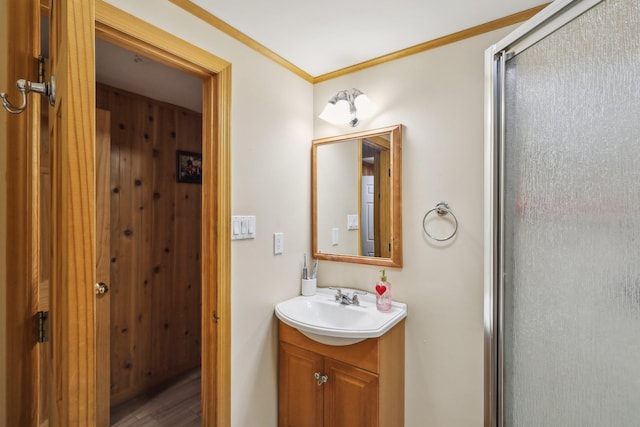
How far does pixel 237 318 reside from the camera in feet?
4.94

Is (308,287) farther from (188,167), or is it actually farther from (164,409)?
(188,167)

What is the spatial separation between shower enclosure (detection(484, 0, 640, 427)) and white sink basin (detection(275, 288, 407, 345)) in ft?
1.49

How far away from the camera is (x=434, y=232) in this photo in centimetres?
156

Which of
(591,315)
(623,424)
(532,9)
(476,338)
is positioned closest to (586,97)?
(591,315)

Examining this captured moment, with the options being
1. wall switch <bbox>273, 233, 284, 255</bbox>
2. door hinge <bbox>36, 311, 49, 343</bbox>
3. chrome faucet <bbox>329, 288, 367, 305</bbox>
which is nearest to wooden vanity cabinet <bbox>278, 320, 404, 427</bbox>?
chrome faucet <bbox>329, 288, 367, 305</bbox>

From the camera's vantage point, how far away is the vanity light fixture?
1749mm

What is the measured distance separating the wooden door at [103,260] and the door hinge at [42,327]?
1.14m

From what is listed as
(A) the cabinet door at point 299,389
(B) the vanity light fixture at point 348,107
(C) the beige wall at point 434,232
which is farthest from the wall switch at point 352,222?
(A) the cabinet door at point 299,389

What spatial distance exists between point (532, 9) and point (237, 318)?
1975 millimetres

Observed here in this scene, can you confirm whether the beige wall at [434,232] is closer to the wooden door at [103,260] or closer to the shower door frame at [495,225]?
the shower door frame at [495,225]

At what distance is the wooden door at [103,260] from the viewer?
1785 millimetres

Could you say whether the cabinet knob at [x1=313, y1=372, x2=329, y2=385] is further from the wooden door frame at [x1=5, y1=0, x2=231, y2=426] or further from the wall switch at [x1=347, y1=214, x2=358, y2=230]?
the wall switch at [x1=347, y1=214, x2=358, y2=230]

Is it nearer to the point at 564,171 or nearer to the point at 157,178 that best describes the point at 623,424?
the point at 564,171

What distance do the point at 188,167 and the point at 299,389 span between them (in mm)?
1922
